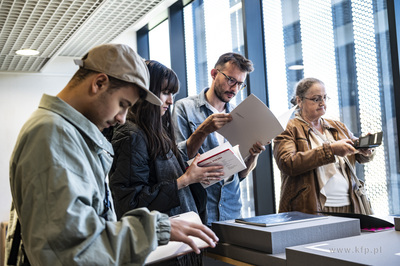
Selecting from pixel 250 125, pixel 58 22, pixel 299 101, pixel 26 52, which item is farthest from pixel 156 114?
pixel 26 52

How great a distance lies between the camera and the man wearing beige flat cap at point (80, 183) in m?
0.90

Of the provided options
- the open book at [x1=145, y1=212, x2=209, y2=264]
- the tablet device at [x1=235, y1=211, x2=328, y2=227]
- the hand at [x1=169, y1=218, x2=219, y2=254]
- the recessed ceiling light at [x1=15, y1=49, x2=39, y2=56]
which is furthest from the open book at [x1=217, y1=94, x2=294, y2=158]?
the recessed ceiling light at [x1=15, y1=49, x2=39, y2=56]

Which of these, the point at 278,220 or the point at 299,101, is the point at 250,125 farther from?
the point at 278,220

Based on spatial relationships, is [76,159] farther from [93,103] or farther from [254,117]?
[254,117]

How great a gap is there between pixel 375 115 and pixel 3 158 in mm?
4162

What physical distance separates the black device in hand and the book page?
1.22ft

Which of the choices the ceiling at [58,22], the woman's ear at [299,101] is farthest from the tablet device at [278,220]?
the ceiling at [58,22]

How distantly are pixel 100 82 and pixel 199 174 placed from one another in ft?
2.66

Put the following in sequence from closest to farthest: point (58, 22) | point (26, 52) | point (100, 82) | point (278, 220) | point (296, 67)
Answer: point (100, 82) < point (278, 220) < point (296, 67) < point (58, 22) < point (26, 52)

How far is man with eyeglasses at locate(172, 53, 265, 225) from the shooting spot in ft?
7.48

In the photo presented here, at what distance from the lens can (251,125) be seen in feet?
7.02

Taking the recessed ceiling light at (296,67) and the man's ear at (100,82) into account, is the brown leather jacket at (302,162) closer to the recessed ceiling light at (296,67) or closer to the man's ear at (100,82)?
the recessed ceiling light at (296,67)

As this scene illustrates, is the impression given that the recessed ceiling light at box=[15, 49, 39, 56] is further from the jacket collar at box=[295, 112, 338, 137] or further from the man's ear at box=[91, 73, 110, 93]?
→ the man's ear at box=[91, 73, 110, 93]

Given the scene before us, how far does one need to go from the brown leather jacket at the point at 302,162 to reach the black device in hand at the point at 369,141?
0.52ft
